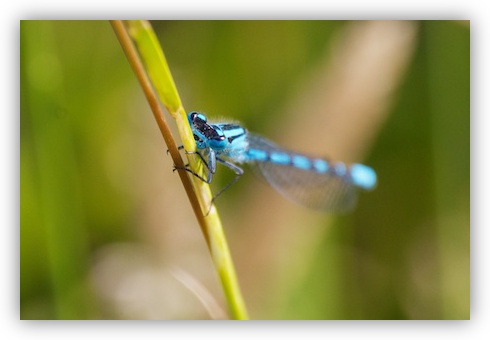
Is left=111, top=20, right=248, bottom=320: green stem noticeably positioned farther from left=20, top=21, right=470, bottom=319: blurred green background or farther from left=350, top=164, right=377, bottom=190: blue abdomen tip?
left=350, top=164, right=377, bottom=190: blue abdomen tip

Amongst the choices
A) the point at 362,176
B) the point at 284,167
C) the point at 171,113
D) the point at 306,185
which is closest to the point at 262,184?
the point at 306,185

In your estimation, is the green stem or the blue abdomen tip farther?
the blue abdomen tip

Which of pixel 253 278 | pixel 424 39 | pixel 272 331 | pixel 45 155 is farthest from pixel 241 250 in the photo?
pixel 424 39

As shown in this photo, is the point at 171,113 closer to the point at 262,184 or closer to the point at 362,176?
the point at 262,184

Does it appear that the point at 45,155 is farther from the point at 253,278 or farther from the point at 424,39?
the point at 424,39

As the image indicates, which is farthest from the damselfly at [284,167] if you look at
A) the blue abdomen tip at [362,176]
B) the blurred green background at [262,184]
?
the blurred green background at [262,184]

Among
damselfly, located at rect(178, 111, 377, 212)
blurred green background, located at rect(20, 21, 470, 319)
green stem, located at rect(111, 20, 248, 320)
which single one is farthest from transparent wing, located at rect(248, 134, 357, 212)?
green stem, located at rect(111, 20, 248, 320)
